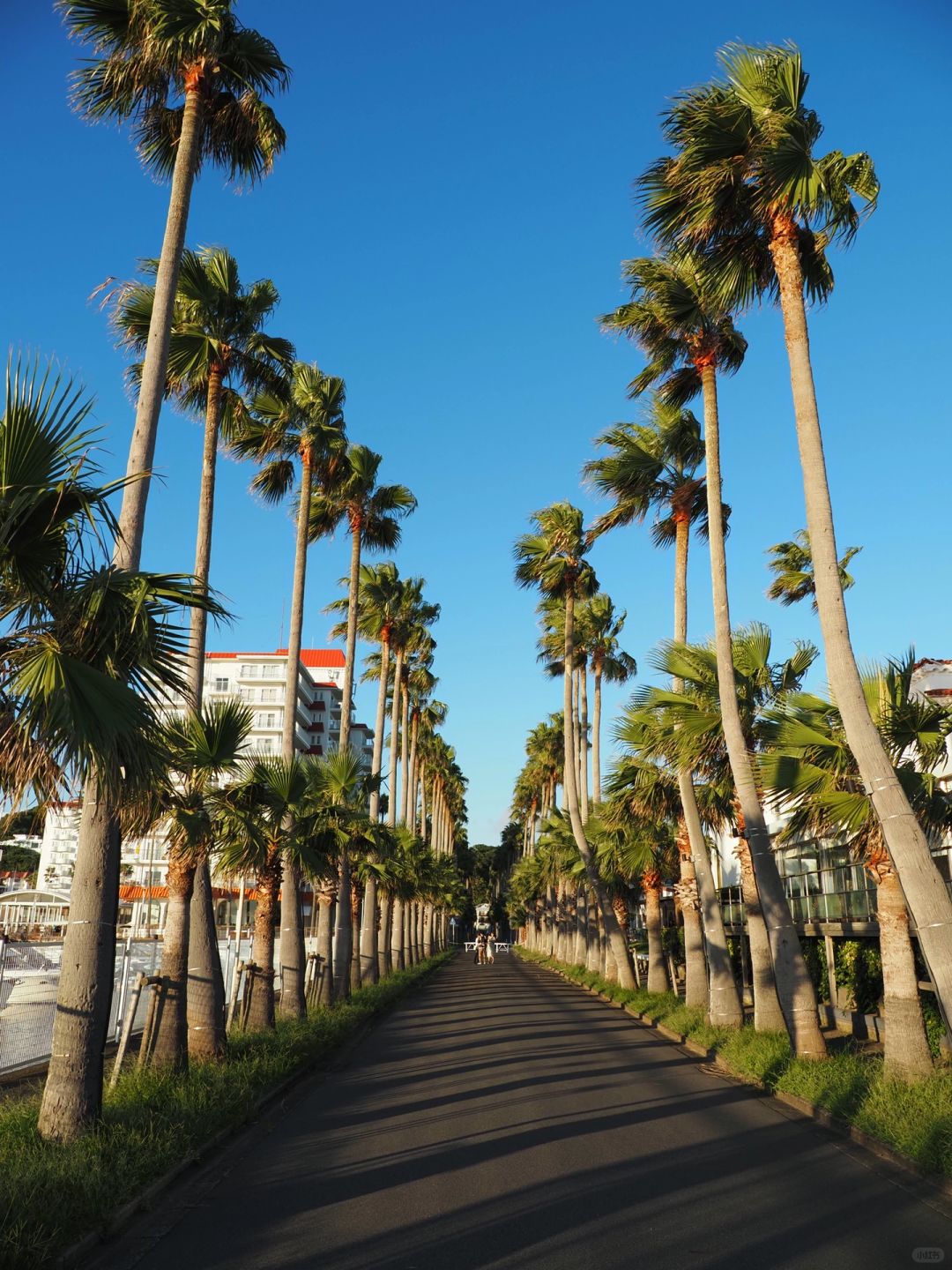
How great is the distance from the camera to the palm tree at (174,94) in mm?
11320

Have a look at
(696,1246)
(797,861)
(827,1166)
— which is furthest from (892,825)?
(797,861)

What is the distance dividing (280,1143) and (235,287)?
511 inches

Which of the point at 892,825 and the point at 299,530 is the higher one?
the point at 299,530

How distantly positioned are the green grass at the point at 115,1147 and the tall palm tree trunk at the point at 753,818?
7582 mm

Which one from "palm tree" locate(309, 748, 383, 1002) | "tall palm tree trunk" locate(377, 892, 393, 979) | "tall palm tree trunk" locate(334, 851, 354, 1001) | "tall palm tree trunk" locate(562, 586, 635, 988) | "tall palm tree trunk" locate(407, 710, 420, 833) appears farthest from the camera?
"tall palm tree trunk" locate(407, 710, 420, 833)

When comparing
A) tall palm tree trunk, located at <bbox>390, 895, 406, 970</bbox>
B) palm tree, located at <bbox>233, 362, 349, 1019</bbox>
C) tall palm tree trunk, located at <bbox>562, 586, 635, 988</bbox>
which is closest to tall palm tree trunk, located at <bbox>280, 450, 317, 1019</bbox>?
palm tree, located at <bbox>233, 362, 349, 1019</bbox>

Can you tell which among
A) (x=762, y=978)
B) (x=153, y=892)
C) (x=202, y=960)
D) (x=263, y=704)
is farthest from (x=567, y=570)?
(x=263, y=704)

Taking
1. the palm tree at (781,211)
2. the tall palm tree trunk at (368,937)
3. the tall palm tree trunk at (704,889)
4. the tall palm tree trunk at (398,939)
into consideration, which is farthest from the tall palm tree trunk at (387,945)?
the palm tree at (781,211)

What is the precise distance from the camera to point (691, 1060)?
1773 cm

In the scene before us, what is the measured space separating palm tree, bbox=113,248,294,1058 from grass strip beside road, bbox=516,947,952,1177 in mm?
7775

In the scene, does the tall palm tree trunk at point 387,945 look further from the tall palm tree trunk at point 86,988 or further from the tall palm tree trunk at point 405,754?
the tall palm tree trunk at point 86,988

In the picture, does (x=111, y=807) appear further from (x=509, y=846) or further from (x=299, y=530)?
(x=509, y=846)

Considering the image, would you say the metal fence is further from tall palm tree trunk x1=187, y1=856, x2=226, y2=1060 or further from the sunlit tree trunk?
the sunlit tree trunk

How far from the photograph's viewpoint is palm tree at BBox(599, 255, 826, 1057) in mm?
15281
